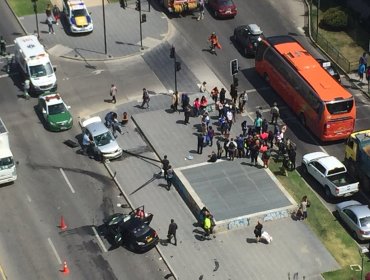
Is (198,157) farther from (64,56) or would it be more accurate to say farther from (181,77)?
(64,56)

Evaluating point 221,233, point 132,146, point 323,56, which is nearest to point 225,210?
point 221,233

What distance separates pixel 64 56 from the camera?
77.5 m

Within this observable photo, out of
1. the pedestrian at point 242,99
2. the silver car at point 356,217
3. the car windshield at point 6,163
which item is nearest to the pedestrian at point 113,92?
the pedestrian at point 242,99

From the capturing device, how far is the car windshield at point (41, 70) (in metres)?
71.9

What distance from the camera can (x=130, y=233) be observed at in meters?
56.5

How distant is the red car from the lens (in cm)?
8231

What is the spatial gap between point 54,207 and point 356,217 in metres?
19.2

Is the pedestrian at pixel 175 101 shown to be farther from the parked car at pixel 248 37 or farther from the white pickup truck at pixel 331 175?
the white pickup truck at pixel 331 175

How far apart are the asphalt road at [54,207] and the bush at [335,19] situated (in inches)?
838

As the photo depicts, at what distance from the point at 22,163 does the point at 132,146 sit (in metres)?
7.85

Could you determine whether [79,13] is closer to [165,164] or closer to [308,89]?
[308,89]

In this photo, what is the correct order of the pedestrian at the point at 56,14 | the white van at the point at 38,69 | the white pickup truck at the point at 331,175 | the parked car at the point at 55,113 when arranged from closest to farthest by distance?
the white pickup truck at the point at 331,175, the parked car at the point at 55,113, the white van at the point at 38,69, the pedestrian at the point at 56,14

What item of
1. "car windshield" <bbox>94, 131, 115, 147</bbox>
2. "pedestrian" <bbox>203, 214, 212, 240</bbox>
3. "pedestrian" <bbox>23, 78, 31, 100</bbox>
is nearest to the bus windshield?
"pedestrian" <bbox>203, 214, 212, 240</bbox>

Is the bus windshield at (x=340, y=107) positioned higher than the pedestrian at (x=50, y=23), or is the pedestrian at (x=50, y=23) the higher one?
the bus windshield at (x=340, y=107)
